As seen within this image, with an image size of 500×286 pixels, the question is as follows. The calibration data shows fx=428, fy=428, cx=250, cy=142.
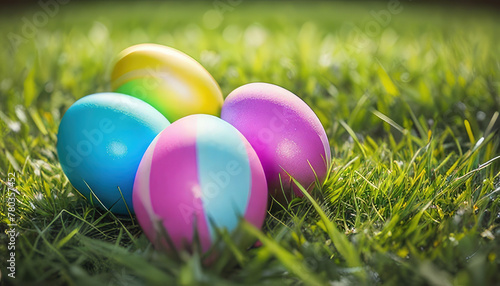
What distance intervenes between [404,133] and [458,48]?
1524mm

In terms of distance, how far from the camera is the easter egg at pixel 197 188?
1185mm

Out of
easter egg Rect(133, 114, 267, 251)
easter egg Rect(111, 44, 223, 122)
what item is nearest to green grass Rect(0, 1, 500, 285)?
easter egg Rect(133, 114, 267, 251)

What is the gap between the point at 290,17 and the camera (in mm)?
5180

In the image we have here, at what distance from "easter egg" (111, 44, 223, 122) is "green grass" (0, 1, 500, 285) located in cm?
45

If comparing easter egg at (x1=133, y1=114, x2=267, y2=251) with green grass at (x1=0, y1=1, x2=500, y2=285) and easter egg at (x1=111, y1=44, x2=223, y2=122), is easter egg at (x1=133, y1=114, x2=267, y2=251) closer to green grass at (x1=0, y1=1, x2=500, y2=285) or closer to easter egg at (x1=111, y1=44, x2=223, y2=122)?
green grass at (x1=0, y1=1, x2=500, y2=285)

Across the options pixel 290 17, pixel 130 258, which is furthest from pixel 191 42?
pixel 130 258

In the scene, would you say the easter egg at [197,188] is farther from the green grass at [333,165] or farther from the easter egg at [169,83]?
the easter egg at [169,83]

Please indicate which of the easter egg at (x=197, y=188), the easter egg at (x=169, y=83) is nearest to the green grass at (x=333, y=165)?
the easter egg at (x=197, y=188)

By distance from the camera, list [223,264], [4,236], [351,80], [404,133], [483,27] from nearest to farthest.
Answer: [223,264], [4,236], [404,133], [351,80], [483,27]

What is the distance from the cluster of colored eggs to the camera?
47.1 inches

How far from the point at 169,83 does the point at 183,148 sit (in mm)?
506

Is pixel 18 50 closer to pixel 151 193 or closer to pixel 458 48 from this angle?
pixel 151 193

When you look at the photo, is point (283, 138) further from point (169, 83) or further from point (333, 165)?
point (169, 83)

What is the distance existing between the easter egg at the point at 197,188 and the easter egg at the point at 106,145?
0.53 feet
